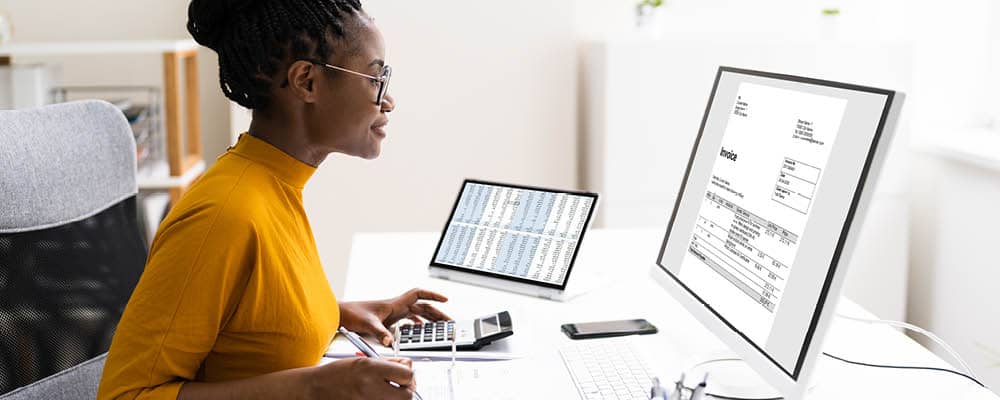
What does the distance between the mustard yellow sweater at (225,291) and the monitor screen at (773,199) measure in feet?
1.71

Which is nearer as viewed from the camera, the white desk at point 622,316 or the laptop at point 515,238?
the white desk at point 622,316

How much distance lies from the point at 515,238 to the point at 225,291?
2.42 ft

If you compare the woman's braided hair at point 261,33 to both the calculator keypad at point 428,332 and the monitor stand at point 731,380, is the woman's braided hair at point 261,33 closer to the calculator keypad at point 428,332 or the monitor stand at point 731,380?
the calculator keypad at point 428,332

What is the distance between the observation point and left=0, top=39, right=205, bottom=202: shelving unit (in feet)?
8.03

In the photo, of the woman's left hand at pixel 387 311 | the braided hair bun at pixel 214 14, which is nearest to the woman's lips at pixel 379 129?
the braided hair bun at pixel 214 14

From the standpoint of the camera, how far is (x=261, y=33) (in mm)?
1044

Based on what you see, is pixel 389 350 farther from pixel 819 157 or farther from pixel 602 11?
pixel 602 11

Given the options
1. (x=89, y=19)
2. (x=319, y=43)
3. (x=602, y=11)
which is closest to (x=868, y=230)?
(x=602, y=11)

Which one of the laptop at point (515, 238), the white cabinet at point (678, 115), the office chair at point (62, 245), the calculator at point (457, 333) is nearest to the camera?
the office chair at point (62, 245)

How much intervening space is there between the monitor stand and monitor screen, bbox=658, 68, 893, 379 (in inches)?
2.8

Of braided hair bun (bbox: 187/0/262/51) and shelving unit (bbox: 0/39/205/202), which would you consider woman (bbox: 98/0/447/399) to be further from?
shelving unit (bbox: 0/39/205/202)

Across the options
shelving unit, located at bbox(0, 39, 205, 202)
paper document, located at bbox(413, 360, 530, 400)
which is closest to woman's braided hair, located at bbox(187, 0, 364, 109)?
paper document, located at bbox(413, 360, 530, 400)

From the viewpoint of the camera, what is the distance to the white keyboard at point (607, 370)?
3.78 feet

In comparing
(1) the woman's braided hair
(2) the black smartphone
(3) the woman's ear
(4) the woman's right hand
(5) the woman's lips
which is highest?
(1) the woman's braided hair
